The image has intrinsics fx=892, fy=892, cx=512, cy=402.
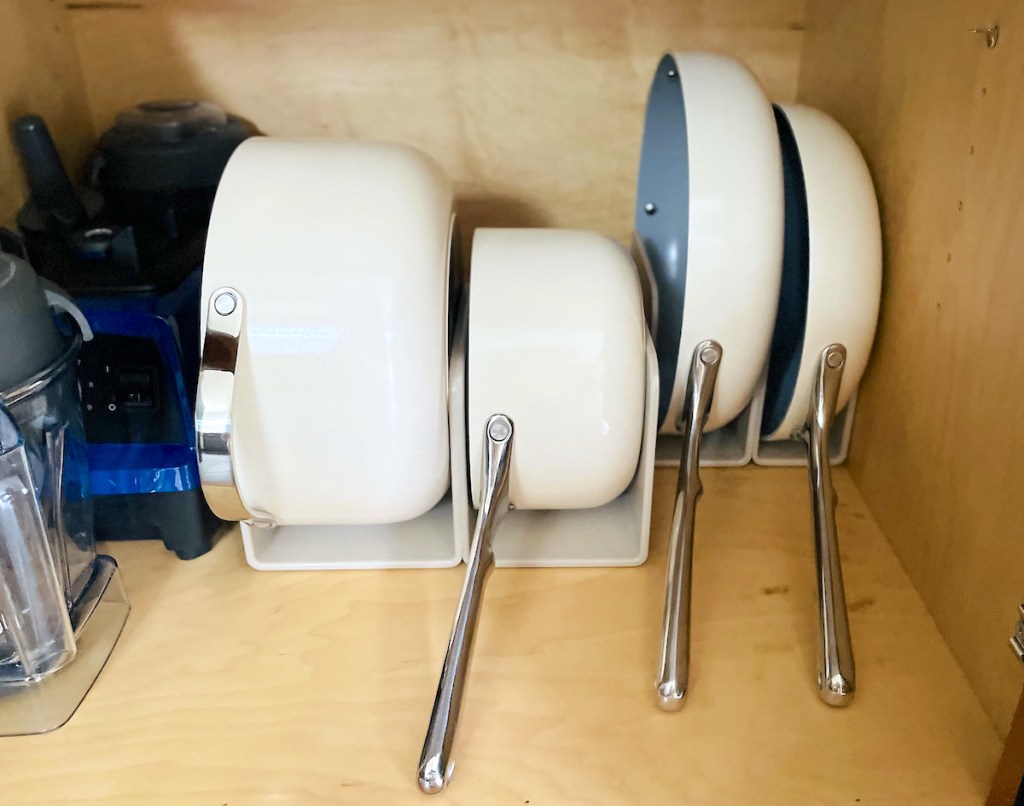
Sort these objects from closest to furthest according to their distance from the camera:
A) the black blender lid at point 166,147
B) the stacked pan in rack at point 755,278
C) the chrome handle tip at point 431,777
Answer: the chrome handle tip at point 431,777 < the stacked pan in rack at point 755,278 < the black blender lid at point 166,147

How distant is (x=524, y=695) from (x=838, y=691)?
0.56 ft


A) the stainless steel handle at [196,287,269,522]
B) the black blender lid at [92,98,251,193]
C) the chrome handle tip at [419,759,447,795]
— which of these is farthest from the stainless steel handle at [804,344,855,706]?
the black blender lid at [92,98,251,193]

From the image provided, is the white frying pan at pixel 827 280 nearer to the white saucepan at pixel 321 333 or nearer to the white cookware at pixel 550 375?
the white cookware at pixel 550 375

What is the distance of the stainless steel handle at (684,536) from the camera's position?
1.58 feet

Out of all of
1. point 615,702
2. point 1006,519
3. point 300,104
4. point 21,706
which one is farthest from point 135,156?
point 1006,519

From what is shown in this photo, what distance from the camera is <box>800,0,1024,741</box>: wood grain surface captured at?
17.9 inches

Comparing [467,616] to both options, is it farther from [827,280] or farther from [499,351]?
[827,280]

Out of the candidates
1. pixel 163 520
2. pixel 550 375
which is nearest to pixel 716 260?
pixel 550 375

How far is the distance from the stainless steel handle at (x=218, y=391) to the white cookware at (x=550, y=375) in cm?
13

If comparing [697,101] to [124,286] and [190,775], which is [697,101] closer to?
[124,286]

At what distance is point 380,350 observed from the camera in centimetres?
50

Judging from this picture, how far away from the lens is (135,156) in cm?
68

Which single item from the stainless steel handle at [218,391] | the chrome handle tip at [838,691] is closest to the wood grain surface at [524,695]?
the chrome handle tip at [838,691]

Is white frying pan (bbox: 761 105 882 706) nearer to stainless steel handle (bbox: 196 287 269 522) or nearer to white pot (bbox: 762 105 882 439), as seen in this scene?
white pot (bbox: 762 105 882 439)
